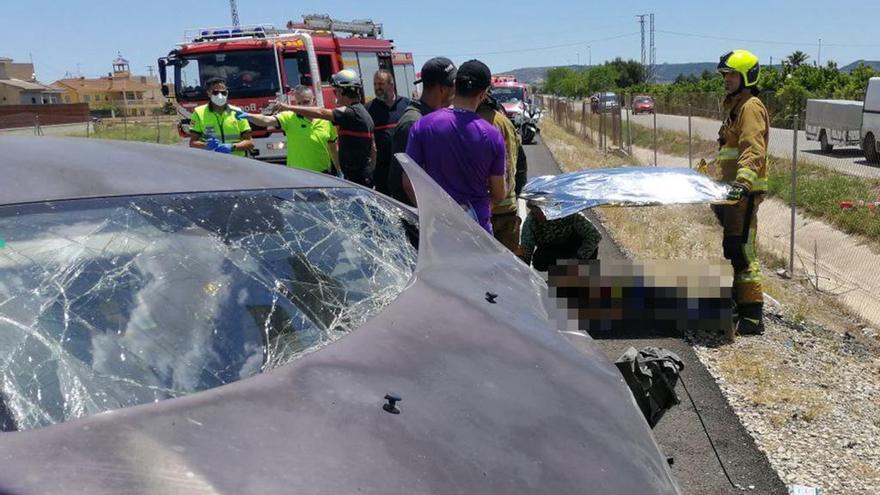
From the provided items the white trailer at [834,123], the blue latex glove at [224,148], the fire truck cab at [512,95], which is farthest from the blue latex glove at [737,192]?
the fire truck cab at [512,95]

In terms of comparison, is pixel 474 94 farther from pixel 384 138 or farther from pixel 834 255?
pixel 834 255

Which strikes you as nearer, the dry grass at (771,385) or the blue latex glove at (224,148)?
the dry grass at (771,385)

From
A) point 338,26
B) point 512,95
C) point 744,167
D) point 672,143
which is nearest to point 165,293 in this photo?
point 744,167

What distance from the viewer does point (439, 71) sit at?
514 centimetres

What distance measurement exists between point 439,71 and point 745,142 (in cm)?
217

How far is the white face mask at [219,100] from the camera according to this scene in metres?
8.41

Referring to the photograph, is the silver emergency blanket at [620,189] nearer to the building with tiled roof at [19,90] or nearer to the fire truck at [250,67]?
the fire truck at [250,67]

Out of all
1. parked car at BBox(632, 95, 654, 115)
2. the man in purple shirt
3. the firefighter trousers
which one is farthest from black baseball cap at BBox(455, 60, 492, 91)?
parked car at BBox(632, 95, 654, 115)

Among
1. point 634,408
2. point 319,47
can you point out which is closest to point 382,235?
point 634,408

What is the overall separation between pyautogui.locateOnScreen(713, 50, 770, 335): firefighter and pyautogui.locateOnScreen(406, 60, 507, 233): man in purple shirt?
1963 mm

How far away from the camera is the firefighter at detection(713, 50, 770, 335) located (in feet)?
18.9

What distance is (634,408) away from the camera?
7.50ft

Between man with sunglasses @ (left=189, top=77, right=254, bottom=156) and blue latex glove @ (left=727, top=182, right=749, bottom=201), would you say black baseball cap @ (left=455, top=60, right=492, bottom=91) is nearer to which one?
blue latex glove @ (left=727, top=182, right=749, bottom=201)

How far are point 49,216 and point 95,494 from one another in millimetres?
1046
